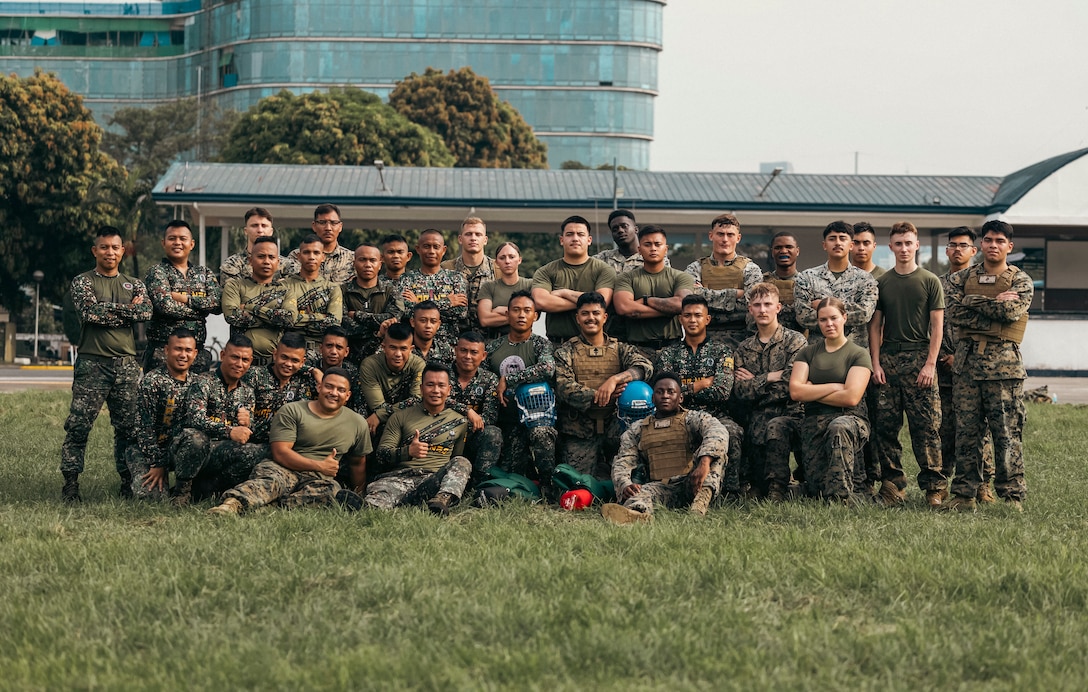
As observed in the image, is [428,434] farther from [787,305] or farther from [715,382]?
[787,305]

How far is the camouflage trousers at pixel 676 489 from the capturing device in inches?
346

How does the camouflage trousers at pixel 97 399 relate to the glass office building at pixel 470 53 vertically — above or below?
below

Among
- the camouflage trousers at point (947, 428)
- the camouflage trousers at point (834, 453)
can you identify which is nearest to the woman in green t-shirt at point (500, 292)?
the camouflage trousers at point (834, 453)

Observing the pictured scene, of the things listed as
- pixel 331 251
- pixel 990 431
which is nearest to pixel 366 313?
pixel 331 251

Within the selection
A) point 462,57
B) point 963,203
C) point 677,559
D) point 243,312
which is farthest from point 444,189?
point 462,57

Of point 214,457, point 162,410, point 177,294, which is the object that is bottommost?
point 214,457

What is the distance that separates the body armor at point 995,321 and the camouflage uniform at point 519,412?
3403 mm

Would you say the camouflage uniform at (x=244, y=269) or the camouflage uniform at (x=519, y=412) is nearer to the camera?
the camouflage uniform at (x=519, y=412)

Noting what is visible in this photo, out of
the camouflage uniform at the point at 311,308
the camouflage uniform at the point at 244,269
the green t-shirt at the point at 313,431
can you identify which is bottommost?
the green t-shirt at the point at 313,431

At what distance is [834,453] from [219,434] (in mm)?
4757

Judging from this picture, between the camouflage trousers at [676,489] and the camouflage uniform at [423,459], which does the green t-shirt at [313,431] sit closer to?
the camouflage uniform at [423,459]

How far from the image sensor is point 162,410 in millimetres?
9508

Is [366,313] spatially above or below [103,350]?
above

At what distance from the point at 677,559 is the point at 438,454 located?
292 centimetres
